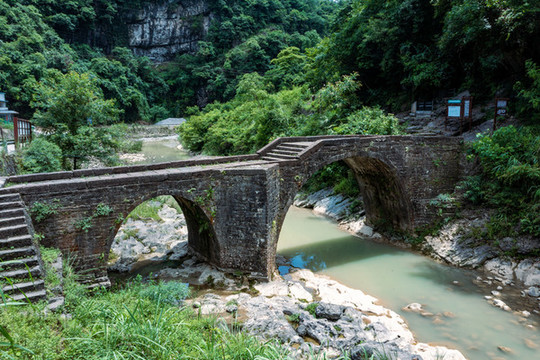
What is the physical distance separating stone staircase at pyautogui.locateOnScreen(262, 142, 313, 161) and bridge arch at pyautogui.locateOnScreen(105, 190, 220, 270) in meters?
3.27

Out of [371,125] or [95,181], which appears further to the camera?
[371,125]

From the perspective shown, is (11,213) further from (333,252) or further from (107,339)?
(333,252)

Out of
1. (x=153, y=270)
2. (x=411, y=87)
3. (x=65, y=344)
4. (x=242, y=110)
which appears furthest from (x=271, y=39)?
(x=65, y=344)

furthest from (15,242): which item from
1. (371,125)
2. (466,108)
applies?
(466,108)

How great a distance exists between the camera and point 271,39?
60562mm

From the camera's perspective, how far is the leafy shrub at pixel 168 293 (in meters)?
7.77

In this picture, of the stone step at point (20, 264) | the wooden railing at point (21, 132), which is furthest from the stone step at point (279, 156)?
the wooden railing at point (21, 132)

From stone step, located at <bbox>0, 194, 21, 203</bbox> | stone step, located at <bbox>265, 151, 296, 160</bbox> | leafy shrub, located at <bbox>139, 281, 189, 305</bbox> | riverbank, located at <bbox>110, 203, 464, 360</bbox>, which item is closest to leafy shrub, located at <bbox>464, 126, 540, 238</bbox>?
riverbank, located at <bbox>110, 203, 464, 360</bbox>

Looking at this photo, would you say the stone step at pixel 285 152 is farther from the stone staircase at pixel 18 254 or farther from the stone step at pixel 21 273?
the stone step at pixel 21 273

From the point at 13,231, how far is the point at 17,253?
578 mm

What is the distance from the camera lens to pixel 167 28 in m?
69.4

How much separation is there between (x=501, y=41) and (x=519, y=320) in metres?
11.1

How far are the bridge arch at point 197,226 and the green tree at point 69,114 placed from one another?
6536 millimetres

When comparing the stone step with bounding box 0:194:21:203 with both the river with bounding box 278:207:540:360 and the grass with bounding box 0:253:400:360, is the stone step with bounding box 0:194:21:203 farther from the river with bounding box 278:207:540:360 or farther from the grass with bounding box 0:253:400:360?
the river with bounding box 278:207:540:360
